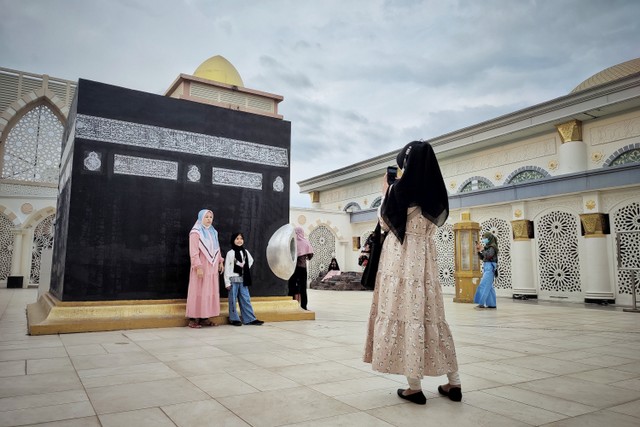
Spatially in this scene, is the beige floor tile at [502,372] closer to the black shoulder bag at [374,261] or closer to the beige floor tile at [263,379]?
the black shoulder bag at [374,261]

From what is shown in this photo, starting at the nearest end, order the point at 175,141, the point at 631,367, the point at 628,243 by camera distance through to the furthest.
→ the point at 631,367 < the point at 175,141 < the point at 628,243

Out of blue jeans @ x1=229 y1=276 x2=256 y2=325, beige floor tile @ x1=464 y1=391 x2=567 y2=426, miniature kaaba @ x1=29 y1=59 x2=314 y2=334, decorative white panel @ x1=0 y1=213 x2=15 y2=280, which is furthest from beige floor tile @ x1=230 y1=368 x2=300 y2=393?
decorative white panel @ x1=0 y1=213 x2=15 y2=280

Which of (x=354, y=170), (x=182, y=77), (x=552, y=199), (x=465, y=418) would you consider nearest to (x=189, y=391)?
(x=465, y=418)

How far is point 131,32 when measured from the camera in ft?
22.4

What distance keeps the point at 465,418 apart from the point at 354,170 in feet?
42.7

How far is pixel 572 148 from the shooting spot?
8.80 metres

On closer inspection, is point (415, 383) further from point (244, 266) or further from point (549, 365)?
point (244, 266)

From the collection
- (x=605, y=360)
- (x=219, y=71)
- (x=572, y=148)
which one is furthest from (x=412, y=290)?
(x=219, y=71)

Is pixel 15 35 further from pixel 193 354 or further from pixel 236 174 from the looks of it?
pixel 193 354

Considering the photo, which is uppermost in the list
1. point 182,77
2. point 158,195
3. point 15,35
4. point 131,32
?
point 131,32

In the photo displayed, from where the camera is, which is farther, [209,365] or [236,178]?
[236,178]

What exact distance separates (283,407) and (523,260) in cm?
847

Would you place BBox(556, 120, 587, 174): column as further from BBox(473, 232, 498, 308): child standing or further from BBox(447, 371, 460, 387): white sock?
BBox(447, 371, 460, 387): white sock

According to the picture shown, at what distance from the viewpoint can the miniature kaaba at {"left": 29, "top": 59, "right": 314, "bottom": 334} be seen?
416cm
